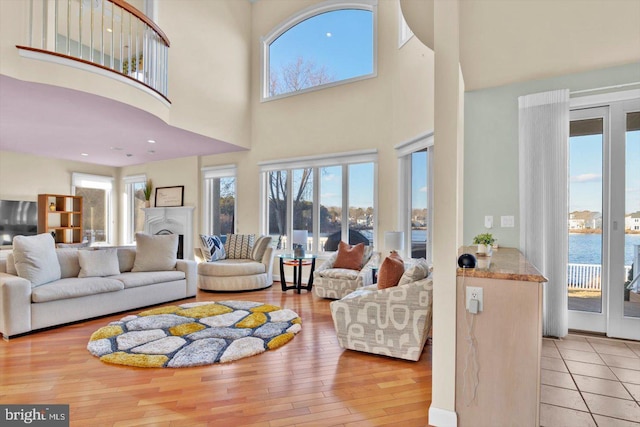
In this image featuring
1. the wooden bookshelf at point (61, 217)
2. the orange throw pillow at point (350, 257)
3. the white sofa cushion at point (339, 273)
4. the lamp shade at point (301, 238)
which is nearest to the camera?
the white sofa cushion at point (339, 273)

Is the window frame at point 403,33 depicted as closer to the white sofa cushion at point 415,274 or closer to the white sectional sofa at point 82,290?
the white sofa cushion at point 415,274

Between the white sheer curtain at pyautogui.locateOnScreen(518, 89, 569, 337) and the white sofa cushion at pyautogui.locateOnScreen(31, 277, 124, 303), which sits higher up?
the white sheer curtain at pyautogui.locateOnScreen(518, 89, 569, 337)

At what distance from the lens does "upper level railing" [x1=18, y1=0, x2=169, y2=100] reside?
3.65 m

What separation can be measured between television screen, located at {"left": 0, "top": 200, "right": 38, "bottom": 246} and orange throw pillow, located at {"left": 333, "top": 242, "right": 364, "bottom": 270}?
6565mm

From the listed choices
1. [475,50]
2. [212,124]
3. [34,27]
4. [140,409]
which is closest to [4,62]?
[34,27]

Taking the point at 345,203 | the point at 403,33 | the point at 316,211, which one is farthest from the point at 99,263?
the point at 403,33

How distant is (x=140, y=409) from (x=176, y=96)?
459 centimetres

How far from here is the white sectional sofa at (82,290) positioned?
3248 millimetres

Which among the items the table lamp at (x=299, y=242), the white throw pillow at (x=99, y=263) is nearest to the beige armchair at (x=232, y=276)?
the table lamp at (x=299, y=242)

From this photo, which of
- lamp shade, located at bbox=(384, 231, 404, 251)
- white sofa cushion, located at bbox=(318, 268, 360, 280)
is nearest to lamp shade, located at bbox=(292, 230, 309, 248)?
white sofa cushion, located at bbox=(318, 268, 360, 280)

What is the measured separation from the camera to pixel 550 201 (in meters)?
3.16

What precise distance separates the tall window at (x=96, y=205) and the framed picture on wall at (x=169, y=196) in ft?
6.03

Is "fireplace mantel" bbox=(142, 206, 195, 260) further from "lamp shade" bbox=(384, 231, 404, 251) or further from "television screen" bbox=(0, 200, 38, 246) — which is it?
"lamp shade" bbox=(384, 231, 404, 251)

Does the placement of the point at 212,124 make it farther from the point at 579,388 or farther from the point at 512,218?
the point at 579,388
